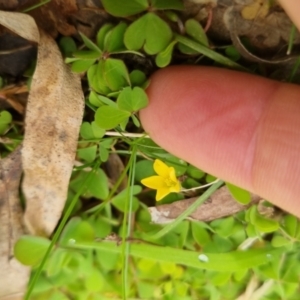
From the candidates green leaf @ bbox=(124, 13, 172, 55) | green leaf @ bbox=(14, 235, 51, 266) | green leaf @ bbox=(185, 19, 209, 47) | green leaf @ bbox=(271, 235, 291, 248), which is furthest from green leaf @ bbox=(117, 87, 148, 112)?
green leaf @ bbox=(271, 235, 291, 248)

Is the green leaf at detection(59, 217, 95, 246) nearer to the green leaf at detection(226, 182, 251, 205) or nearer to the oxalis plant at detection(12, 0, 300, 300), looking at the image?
the oxalis plant at detection(12, 0, 300, 300)

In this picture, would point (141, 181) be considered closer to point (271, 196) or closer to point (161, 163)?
point (161, 163)

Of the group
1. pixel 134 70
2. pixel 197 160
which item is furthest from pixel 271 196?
pixel 134 70

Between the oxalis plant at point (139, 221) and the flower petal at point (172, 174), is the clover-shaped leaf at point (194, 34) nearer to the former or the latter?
the oxalis plant at point (139, 221)

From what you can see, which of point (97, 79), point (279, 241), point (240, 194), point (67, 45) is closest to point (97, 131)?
point (97, 79)

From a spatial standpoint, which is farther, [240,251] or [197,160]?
[240,251]
